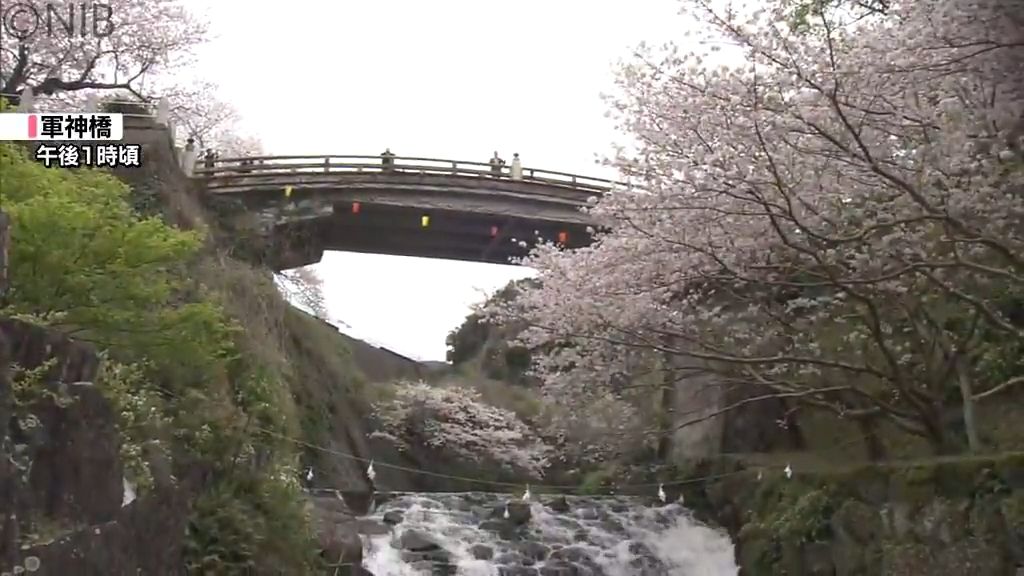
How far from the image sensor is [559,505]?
15.4 m

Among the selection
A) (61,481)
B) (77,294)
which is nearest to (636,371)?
(77,294)

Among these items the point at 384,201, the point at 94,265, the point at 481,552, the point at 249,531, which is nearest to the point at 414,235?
the point at 384,201

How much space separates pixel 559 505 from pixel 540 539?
1713 mm

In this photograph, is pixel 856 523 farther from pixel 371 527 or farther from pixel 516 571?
pixel 371 527

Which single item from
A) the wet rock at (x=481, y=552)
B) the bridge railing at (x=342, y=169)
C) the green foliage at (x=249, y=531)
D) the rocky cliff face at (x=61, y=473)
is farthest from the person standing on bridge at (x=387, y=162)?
the rocky cliff face at (x=61, y=473)

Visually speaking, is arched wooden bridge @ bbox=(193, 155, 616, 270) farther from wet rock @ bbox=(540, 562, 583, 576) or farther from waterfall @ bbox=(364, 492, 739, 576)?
wet rock @ bbox=(540, 562, 583, 576)

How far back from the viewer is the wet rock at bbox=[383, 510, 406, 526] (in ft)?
45.5

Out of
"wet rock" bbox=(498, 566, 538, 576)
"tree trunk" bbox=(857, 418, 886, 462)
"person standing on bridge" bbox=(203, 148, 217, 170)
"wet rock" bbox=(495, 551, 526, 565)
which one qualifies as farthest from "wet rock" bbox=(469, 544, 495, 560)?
"person standing on bridge" bbox=(203, 148, 217, 170)

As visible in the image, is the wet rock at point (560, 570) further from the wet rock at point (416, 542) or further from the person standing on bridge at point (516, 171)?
the person standing on bridge at point (516, 171)

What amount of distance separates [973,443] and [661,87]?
5433 millimetres

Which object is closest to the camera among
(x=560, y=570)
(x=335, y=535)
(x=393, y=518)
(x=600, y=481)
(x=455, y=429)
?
(x=335, y=535)

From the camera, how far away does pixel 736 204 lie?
9.72 metres

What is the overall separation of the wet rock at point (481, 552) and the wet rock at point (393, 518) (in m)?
1.50

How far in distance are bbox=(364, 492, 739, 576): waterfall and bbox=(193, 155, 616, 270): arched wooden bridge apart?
5.58 metres
